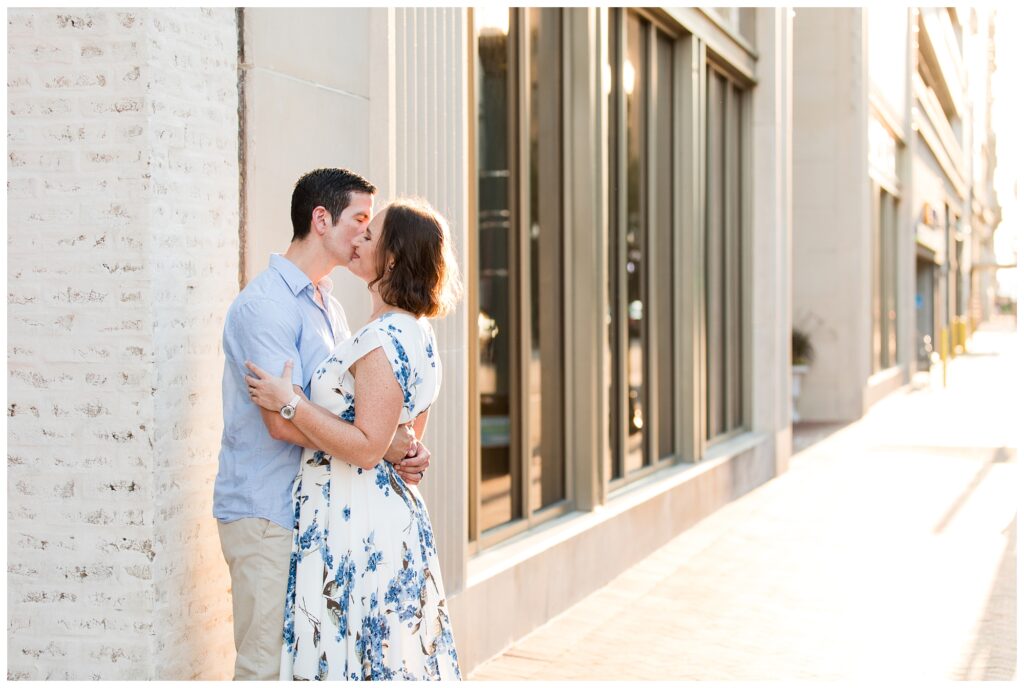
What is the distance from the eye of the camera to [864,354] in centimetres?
1850

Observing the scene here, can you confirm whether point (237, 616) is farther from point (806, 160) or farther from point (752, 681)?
point (806, 160)

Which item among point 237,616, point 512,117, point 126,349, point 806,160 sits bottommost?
point 237,616

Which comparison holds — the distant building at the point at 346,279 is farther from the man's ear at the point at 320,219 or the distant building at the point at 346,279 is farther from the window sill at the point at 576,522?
the man's ear at the point at 320,219

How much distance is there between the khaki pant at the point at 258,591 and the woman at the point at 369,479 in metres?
0.05

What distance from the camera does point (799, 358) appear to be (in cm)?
1795

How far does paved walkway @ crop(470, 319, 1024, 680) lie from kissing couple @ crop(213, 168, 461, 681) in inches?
84.7

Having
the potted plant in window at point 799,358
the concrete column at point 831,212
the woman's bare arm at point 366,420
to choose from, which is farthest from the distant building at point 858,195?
the woman's bare arm at point 366,420

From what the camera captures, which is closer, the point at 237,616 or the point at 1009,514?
the point at 237,616

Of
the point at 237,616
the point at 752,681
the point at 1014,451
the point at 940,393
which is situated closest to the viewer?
the point at 237,616

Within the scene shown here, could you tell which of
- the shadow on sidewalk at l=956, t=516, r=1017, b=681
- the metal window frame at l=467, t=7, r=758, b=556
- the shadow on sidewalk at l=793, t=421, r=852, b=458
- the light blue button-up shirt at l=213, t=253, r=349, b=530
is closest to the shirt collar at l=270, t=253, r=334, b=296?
the light blue button-up shirt at l=213, t=253, r=349, b=530

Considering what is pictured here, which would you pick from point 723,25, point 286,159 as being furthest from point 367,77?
point 723,25

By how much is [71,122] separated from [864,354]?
16.4m

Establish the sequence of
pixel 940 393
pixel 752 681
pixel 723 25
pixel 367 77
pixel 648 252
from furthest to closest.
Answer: pixel 940 393 < pixel 723 25 < pixel 648 252 < pixel 752 681 < pixel 367 77

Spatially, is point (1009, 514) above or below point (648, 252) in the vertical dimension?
below
